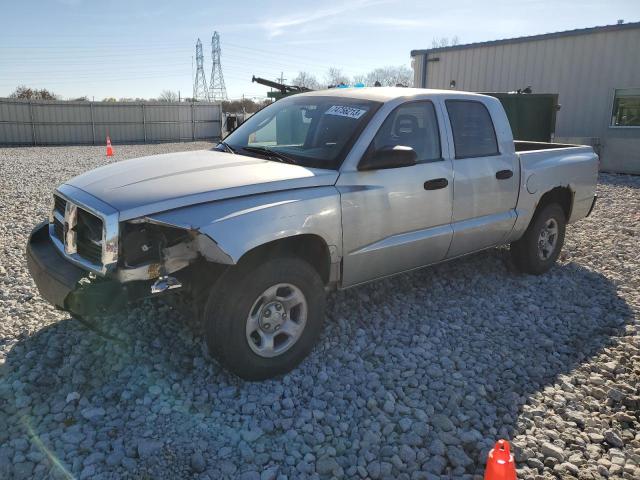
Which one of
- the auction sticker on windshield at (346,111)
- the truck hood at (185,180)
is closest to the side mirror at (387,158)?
the truck hood at (185,180)

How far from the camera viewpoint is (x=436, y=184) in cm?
430

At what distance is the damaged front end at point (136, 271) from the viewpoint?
303cm

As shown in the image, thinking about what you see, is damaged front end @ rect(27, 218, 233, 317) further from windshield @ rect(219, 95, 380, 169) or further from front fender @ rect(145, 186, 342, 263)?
windshield @ rect(219, 95, 380, 169)

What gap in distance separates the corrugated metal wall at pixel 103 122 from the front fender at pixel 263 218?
2836cm

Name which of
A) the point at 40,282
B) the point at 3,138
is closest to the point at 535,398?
the point at 40,282

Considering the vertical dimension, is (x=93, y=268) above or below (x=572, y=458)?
above

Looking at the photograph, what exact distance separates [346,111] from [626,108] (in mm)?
14890

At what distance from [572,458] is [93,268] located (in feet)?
9.69

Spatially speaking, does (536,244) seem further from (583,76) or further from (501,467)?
(583,76)

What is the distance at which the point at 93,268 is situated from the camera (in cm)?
315


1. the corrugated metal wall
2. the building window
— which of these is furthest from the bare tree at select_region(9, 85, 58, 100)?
the building window

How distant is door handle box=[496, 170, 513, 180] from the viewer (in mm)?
4904

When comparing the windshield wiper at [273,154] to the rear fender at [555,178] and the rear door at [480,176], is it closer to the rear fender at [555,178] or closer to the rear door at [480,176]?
the rear door at [480,176]

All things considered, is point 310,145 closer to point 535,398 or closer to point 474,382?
point 474,382
